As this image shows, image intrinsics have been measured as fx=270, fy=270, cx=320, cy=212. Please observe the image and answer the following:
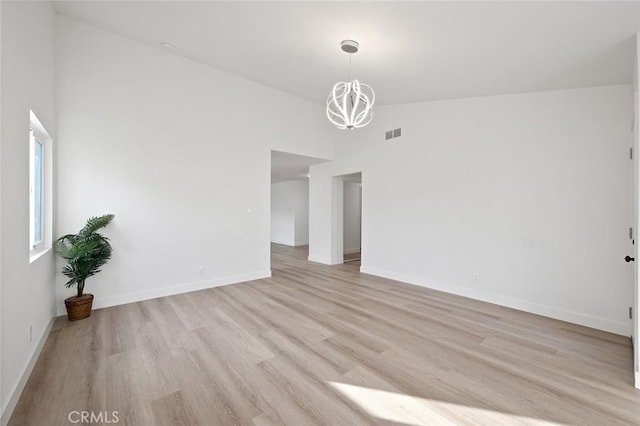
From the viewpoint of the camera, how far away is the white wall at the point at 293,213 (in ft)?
34.4

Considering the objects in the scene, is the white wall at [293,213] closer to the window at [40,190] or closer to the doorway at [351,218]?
the doorway at [351,218]

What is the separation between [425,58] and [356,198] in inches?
231

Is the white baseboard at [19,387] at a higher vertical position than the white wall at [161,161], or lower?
lower

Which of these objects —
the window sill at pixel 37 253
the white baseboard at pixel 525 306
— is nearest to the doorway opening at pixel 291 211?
the white baseboard at pixel 525 306

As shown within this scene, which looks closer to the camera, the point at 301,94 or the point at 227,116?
the point at 227,116

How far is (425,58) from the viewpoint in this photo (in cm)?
339

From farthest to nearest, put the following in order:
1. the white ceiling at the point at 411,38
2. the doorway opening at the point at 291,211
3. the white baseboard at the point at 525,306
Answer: the doorway opening at the point at 291,211
the white baseboard at the point at 525,306
the white ceiling at the point at 411,38

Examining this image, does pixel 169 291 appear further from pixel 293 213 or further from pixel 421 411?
pixel 293 213

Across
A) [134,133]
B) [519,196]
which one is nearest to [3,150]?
[134,133]

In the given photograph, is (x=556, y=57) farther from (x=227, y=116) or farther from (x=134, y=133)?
(x=134, y=133)

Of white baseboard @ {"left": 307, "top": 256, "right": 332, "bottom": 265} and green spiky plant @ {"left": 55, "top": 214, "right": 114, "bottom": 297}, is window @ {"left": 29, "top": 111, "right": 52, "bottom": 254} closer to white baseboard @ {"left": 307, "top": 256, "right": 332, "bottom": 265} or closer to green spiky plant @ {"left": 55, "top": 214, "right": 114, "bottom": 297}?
green spiky plant @ {"left": 55, "top": 214, "right": 114, "bottom": 297}

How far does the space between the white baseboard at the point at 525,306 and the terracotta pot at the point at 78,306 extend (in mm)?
4829

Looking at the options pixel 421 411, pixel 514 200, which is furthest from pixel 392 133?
pixel 421 411

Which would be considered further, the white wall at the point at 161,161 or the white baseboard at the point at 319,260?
the white baseboard at the point at 319,260
